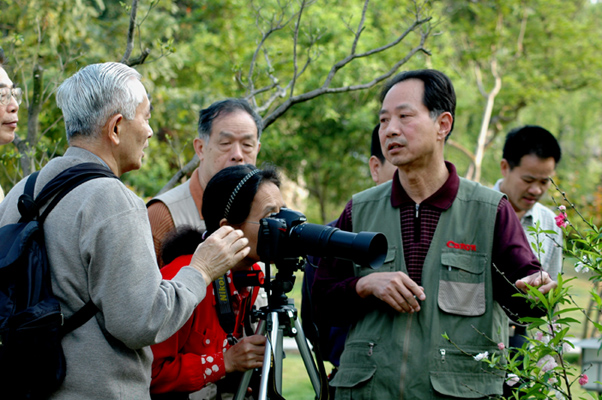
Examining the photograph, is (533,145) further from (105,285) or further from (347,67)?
(347,67)

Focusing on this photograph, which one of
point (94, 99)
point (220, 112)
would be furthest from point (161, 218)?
point (94, 99)

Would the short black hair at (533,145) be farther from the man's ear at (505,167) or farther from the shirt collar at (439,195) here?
the shirt collar at (439,195)

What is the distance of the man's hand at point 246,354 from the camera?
7.09 feet

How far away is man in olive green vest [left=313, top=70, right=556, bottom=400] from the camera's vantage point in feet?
7.25

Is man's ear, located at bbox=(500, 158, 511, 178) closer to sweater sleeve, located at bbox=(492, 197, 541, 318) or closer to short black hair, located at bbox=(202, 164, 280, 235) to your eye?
sweater sleeve, located at bbox=(492, 197, 541, 318)

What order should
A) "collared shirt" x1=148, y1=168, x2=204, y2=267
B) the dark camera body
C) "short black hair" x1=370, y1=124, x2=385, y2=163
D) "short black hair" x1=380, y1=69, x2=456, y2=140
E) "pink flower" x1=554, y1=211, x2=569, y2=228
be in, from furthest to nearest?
"short black hair" x1=370, y1=124, x2=385, y2=163
"collared shirt" x1=148, y1=168, x2=204, y2=267
"short black hair" x1=380, y1=69, x2=456, y2=140
the dark camera body
"pink flower" x1=554, y1=211, x2=569, y2=228

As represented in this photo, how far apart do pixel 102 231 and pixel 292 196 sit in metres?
17.2

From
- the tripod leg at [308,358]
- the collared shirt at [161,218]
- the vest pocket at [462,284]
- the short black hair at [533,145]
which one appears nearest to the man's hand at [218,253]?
the tripod leg at [308,358]

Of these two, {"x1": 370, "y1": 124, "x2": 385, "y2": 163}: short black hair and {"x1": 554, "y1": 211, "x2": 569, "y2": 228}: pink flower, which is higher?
{"x1": 370, "y1": 124, "x2": 385, "y2": 163}: short black hair

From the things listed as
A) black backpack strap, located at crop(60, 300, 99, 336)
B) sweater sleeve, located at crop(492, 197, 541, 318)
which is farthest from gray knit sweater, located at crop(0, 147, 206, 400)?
sweater sleeve, located at crop(492, 197, 541, 318)

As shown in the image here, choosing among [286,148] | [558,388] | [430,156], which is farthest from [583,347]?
[286,148]

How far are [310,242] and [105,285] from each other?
0.69m

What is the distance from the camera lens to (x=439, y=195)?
241 centimetres

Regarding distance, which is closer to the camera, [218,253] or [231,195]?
[218,253]
